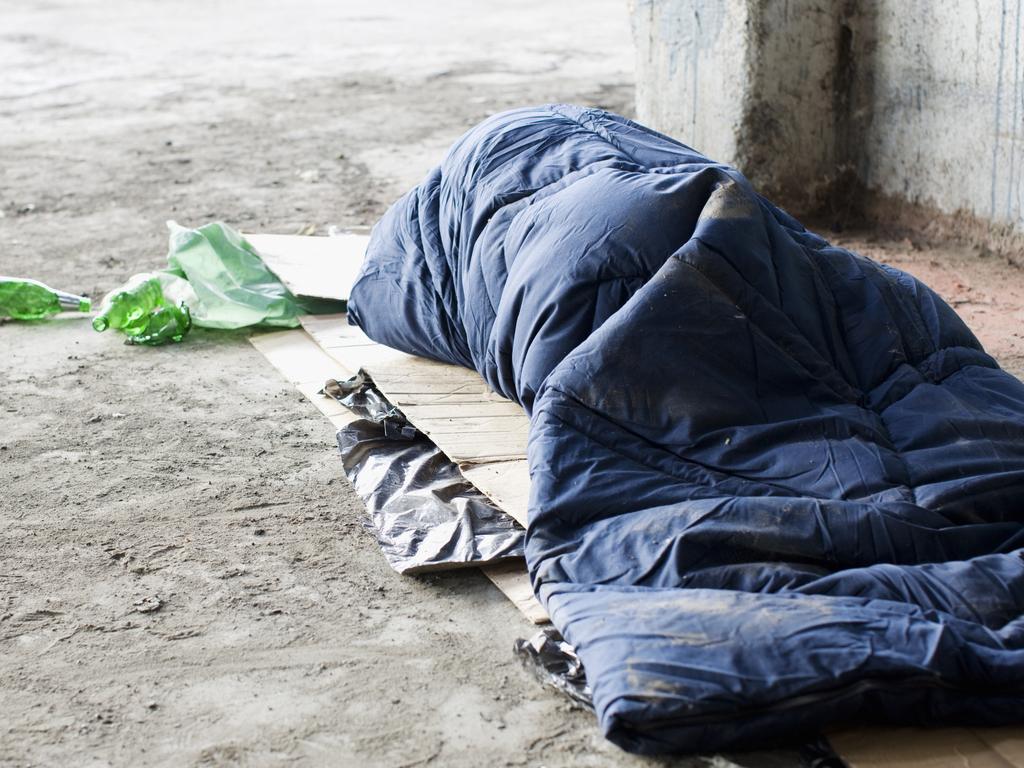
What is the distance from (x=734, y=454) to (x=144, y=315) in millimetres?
2491

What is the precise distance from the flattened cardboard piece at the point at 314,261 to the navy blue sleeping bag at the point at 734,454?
→ 1218mm

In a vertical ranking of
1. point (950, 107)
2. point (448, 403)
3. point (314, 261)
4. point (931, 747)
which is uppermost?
point (950, 107)

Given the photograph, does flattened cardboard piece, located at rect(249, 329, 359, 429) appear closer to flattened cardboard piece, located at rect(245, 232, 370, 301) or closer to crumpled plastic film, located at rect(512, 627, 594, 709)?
flattened cardboard piece, located at rect(245, 232, 370, 301)

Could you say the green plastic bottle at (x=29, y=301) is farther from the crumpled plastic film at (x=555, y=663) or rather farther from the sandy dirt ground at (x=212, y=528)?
the crumpled plastic film at (x=555, y=663)

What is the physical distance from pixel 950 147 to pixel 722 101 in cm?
96

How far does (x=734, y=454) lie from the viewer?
2.46 metres

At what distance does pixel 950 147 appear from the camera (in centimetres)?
492

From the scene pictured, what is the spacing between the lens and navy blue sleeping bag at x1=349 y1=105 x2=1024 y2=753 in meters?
1.99

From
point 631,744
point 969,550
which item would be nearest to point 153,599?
point 631,744

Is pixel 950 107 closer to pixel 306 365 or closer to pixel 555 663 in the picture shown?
pixel 306 365

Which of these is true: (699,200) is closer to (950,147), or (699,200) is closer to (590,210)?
(590,210)

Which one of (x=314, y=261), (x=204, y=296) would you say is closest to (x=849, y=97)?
(x=314, y=261)

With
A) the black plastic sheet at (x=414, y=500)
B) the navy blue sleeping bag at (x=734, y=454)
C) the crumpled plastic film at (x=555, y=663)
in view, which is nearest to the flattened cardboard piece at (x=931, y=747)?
the navy blue sleeping bag at (x=734, y=454)

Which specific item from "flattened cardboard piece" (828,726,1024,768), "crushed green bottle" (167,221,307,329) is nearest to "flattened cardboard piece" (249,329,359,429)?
"crushed green bottle" (167,221,307,329)
